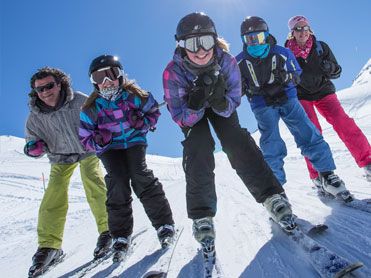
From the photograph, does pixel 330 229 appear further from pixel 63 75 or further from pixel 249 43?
pixel 63 75

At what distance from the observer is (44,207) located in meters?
4.31

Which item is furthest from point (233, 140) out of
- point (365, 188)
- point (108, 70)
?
point (365, 188)

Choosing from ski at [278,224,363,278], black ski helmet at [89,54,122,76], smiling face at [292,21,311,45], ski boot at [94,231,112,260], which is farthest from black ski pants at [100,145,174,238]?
smiling face at [292,21,311,45]

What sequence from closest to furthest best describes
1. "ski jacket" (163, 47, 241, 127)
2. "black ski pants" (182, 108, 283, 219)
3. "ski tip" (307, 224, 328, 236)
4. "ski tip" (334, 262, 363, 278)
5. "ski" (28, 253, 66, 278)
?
1. "ski tip" (334, 262, 363, 278)
2. "ski tip" (307, 224, 328, 236)
3. "black ski pants" (182, 108, 283, 219)
4. "ski jacket" (163, 47, 241, 127)
5. "ski" (28, 253, 66, 278)

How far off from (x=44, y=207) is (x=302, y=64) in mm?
4016

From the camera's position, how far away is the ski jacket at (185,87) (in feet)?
10.7

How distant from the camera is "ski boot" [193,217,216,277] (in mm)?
2778

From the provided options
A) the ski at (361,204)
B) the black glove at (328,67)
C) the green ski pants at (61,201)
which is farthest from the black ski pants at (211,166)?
the black glove at (328,67)

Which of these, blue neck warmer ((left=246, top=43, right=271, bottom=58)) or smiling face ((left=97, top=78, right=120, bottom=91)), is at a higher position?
blue neck warmer ((left=246, top=43, right=271, bottom=58))

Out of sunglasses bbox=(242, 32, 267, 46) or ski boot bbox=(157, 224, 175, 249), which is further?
sunglasses bbox=(242, 32, 267, 46)

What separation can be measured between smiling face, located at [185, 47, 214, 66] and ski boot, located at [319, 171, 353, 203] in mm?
2046

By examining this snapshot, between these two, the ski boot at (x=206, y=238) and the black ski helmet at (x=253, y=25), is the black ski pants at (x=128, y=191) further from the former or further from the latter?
the black ski helmet at (x=253, y=25)

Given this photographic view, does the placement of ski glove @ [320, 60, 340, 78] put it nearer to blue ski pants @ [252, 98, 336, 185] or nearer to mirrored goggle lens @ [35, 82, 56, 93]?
blue ski pants @ [252, 98, 336, 185]

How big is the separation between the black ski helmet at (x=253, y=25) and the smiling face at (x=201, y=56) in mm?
1316
